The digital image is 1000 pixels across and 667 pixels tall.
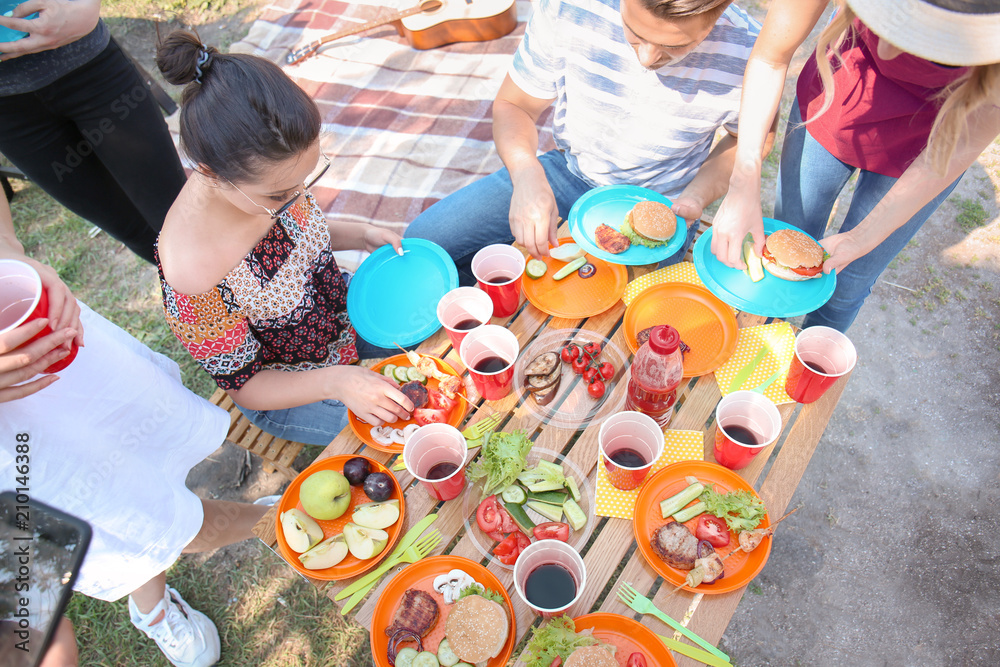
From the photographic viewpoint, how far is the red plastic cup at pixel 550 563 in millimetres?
1534

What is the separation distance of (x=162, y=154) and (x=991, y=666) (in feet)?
16.8

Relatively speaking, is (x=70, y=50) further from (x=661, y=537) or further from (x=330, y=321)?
(x=661, y=537)

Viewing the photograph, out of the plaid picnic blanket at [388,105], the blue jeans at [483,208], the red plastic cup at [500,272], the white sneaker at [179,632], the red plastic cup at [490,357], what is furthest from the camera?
the plaid picnic blanket at [388,105]

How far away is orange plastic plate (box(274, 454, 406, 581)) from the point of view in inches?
69.6

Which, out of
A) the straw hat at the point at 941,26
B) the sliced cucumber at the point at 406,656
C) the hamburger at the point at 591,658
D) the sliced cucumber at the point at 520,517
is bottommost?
the sliced cucumber at the point at 406,656

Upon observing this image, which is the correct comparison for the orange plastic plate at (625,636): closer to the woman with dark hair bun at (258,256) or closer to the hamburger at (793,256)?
the woman with dark hair bun at (258,256)

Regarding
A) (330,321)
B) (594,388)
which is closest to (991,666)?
(594,388)

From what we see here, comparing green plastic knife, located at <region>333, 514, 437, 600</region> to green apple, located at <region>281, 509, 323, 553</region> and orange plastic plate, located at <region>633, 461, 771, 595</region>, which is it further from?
orange plastic plate, located at <region>633, 461, 771, 595</region>

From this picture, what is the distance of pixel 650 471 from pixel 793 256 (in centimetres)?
105

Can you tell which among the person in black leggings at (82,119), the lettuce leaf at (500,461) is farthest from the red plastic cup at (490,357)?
the person in black leggings at (82,119)

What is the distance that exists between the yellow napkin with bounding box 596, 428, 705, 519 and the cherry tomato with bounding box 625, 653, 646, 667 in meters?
0.42

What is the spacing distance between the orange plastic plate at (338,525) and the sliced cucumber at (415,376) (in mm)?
356

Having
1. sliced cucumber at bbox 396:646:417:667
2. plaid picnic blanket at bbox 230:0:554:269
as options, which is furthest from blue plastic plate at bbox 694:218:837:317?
plaid picnic blanket at bbox 230:0:554:269

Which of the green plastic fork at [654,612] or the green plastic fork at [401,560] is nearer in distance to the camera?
the green plastic fork at [654,612]
